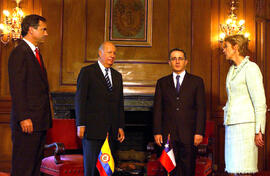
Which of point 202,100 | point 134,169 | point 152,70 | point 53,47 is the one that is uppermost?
point 53,47

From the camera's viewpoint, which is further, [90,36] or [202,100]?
[90,36]

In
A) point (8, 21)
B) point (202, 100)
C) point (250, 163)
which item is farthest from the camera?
point (8, 21)

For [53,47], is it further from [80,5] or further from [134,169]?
[134,169]

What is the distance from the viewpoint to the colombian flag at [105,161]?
3.11m

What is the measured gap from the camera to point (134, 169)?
5336mm

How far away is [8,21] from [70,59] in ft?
3.71

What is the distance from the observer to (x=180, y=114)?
11.6ft

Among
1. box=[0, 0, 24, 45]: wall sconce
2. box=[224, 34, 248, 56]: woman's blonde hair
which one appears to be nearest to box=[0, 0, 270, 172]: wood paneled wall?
box=[0, 0, 24, 45]: wall sconce

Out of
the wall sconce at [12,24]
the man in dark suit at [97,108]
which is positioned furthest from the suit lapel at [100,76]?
the wall sconce at [12,24]

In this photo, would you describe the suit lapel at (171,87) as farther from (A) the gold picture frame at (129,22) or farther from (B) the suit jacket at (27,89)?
(A) the gold picture frame at (129,22)

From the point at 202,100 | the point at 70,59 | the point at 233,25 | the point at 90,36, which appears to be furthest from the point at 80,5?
the point at 202,100

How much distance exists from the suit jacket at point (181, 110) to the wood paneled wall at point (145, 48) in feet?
5.87

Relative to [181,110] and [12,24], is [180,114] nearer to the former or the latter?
[181,110]

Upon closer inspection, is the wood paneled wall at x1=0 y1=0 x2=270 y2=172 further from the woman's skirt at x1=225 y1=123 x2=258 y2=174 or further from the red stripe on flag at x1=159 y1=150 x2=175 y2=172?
the woman's skirt at x1=225 y1=123 x2=258 y2=174
